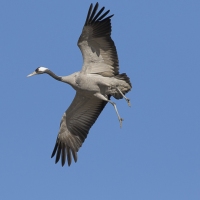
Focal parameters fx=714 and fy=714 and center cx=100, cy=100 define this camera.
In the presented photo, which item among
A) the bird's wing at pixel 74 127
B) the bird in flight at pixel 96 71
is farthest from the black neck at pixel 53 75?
the bird's wing at pixel 74 127

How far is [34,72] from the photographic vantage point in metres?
22.2

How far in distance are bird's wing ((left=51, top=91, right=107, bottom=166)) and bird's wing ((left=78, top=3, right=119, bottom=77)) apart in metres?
1.65

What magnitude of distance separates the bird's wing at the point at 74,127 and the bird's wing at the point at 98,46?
5.41 ft

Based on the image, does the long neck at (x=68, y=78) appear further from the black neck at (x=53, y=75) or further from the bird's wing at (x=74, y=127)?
the bird's wing at (x=74, y=127)

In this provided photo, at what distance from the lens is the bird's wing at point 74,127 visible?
75.2 ft

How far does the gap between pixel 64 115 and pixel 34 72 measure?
175 centimetres

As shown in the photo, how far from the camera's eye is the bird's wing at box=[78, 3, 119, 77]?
20.9 metres

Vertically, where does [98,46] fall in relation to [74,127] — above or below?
above

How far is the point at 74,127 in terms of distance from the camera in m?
23.2

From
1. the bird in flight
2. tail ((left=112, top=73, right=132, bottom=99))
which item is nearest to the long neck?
the bird in flight

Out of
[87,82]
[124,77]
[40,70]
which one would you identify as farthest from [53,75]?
[124,77]

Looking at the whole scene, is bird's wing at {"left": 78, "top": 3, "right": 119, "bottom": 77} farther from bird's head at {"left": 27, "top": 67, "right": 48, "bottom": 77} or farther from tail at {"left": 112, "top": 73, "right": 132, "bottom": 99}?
bird's head at {"left": 27, "top": 67, "right": 48, "bottom": 77}

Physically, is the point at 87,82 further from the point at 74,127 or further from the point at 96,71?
the point at 74,127

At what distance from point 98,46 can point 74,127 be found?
10.7ft
